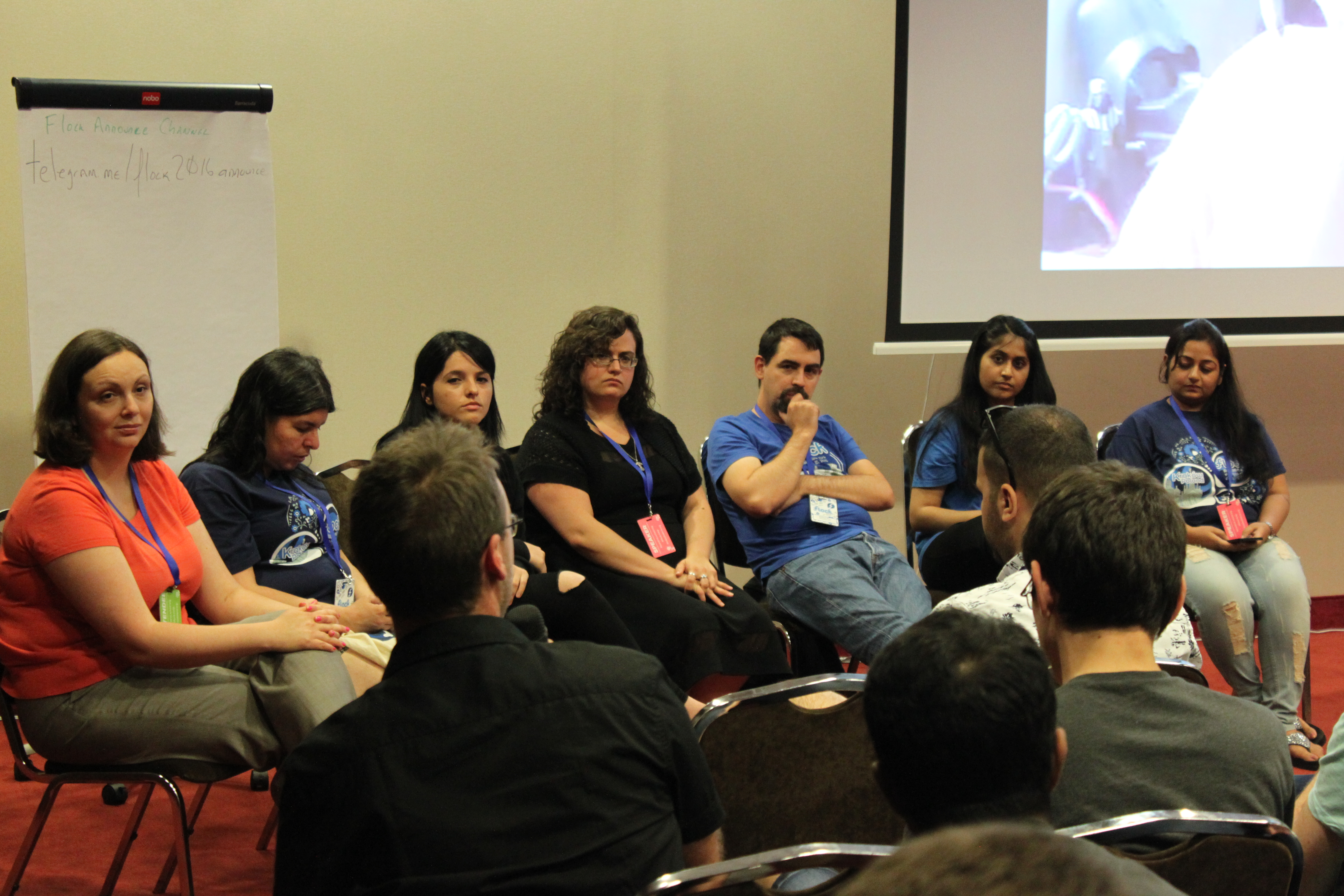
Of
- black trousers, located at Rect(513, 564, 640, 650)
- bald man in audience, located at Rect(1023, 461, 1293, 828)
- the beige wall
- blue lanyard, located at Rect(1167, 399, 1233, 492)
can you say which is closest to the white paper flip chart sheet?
the beige wall

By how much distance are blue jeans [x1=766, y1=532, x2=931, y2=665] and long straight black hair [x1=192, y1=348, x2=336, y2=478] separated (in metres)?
1.38

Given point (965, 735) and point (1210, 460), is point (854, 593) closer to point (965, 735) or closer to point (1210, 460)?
point (1210, 460)

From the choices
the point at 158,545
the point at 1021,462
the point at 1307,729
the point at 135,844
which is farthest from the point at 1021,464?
the point at 135,844

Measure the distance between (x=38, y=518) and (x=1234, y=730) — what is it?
6.46 feet

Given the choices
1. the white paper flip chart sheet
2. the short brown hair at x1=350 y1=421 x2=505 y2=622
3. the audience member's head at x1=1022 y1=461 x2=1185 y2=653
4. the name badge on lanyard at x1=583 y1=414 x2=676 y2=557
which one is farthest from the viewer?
the white paper flip chart sheet

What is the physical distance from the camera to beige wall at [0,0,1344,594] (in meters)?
3.83

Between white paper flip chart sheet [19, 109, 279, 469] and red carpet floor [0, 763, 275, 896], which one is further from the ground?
white paper flip chart sheet [19, 109, 279, 469]

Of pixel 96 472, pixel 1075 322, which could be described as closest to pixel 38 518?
pixel 96 472

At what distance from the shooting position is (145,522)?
7.40 ft

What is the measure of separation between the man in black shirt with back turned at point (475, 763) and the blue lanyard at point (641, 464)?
1959 millimetres

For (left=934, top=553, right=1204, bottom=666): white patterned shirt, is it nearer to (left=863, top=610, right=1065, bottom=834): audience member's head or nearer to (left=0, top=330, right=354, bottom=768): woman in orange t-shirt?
(left=863, top=610, right=1065, bottom=834): audience member's head

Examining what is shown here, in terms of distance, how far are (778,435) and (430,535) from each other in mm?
2378

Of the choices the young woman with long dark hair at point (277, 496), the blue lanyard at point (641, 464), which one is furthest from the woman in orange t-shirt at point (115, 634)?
the blue lanyard at point (641, 464)

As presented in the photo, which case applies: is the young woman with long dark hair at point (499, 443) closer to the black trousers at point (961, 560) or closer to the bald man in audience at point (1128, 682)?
the black trousers at point (961, 560)
